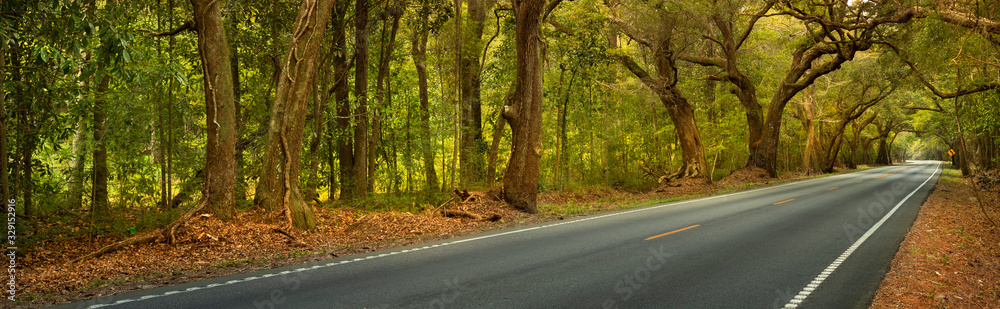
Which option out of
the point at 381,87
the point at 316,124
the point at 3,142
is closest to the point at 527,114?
the point at 381,87

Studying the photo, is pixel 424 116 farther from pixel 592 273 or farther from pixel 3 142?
pixel 592 273

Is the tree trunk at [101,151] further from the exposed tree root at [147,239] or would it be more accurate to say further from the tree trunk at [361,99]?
the tree trunk at [361,99]

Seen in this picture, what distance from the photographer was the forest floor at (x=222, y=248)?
591cm

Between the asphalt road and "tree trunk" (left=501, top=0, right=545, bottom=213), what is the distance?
307 cm

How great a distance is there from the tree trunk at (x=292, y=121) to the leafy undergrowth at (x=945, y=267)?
9.03 m

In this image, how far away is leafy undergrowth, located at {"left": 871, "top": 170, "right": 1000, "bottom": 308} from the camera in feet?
18.1

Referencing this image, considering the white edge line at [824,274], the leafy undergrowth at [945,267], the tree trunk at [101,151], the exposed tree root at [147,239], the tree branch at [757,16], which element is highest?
the tree branch at [757,16]

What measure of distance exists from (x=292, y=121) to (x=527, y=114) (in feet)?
20.1

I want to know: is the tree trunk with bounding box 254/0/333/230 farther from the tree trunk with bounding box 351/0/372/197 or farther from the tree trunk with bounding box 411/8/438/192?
the tree trunk with bounding box 411/8/438/192

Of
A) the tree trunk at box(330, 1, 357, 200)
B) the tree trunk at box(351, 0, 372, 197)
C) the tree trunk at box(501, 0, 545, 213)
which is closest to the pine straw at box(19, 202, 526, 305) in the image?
the tree trunk at box(501, 0, 545, 213)

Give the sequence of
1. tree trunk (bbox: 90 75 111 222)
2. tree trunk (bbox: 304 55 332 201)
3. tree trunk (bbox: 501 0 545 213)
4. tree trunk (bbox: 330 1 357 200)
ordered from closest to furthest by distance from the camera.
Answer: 1. tree trunk (bbox: 90 75 111 222)
2. tree trunk (bbox: 501 0 545 213)
3. tree trunk (bbox: 304 55 332 201)
4. tree trunk (bbox: 330 1 357 200)

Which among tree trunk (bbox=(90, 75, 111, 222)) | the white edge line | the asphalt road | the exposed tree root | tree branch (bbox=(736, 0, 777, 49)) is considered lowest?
the white edge line

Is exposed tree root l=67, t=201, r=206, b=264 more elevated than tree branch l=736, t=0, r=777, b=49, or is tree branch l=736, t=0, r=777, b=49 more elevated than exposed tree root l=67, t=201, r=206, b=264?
tree branch l=736, t=0, r=777, b=49

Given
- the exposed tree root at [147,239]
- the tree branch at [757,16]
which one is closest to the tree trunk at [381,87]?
the exposed tree root at [147,239]
